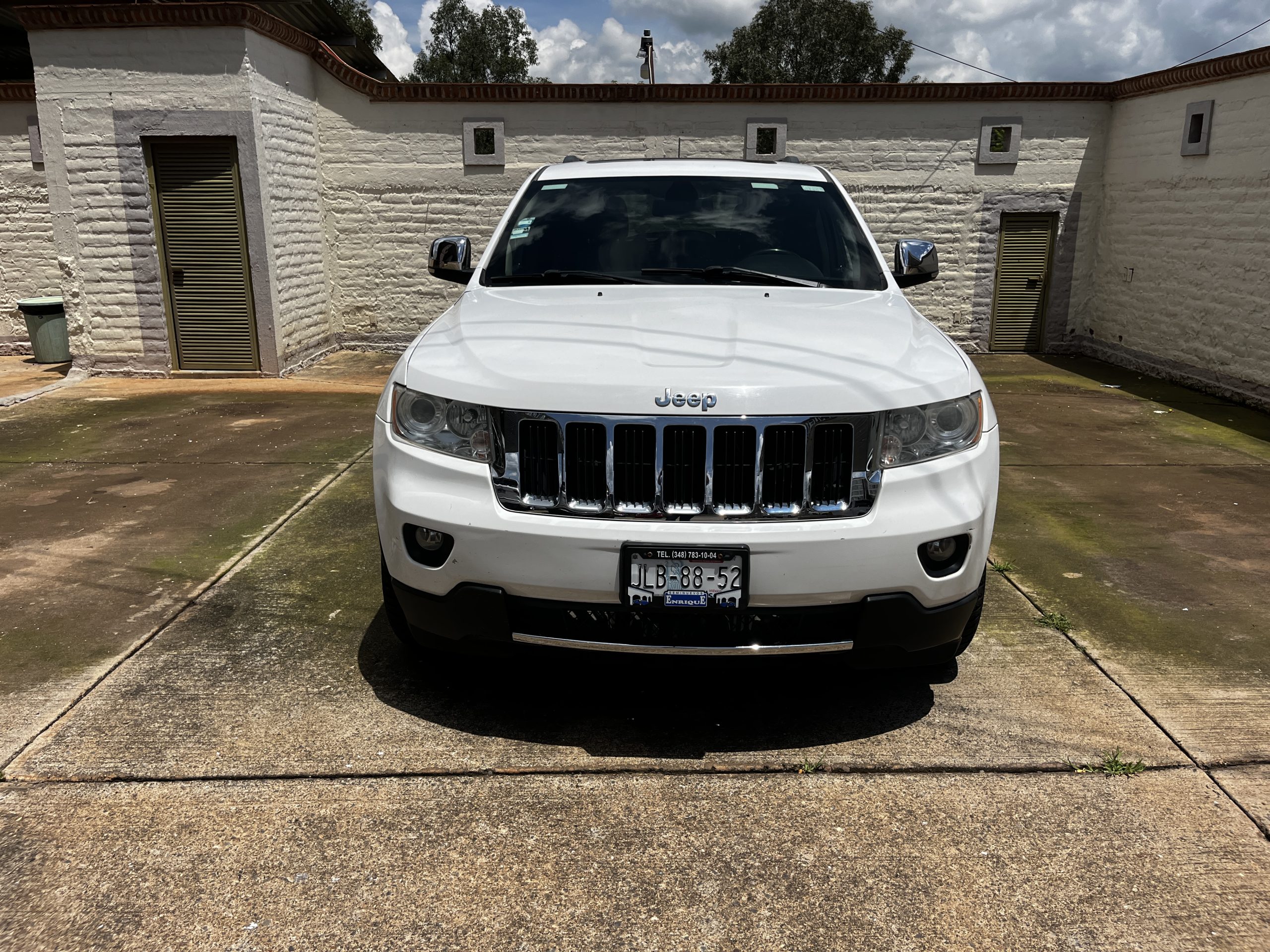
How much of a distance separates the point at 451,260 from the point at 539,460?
72.6 inches

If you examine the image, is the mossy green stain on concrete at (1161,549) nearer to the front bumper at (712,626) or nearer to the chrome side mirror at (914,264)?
the front bumper at (712,626)

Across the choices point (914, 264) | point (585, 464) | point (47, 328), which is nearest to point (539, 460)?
point (585, 464)

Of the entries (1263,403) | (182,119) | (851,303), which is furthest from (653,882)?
(182,119)

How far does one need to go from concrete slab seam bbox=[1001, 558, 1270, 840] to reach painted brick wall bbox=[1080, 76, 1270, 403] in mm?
6450

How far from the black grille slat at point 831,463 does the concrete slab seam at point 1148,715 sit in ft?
4.51

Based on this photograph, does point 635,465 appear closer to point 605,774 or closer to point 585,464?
point 585,464

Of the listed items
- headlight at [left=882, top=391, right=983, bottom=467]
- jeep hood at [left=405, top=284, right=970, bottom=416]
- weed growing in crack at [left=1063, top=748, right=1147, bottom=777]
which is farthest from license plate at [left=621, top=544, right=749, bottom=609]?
weed growing in crack at [left=1063, top=748, right=1147, bottom=777]

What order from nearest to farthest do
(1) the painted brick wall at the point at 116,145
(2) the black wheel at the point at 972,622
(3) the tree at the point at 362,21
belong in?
(2) the black wheel at the point at 972,622, (1) the painted brick wall at the point at 116,145, (3) the tree at the point at 362,21

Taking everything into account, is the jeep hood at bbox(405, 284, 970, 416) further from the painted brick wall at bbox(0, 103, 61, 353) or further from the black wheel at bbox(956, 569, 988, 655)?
the painted brick wall at bbox(0, 103, 61, 353)

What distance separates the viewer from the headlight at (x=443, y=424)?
2.85 metres

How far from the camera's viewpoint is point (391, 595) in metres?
3.24

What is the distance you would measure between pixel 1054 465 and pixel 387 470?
522cm

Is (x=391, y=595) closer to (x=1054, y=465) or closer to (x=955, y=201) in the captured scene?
(x=1054, y=465)

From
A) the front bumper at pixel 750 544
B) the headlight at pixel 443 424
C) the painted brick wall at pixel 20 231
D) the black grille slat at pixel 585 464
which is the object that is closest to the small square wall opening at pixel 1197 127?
the front bumper at pixel 750 544
